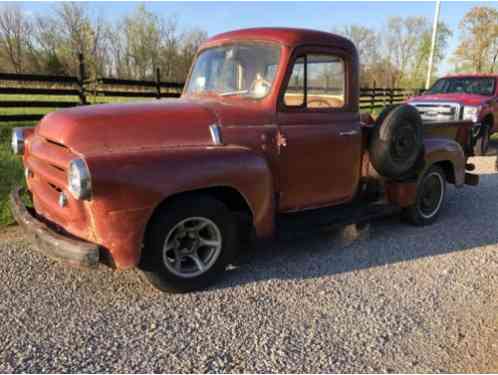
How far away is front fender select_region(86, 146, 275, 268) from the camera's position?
271 cm

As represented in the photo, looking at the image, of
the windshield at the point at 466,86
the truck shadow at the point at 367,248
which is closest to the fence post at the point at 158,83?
the windshield at the point at 466,86

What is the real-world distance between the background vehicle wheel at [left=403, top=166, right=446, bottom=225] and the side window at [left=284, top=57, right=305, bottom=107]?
2.04 m

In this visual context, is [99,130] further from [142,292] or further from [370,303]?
[370,303]

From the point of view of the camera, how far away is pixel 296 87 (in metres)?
3.75

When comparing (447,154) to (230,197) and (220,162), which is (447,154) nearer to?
(230,197)

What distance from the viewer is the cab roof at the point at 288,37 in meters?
3.73

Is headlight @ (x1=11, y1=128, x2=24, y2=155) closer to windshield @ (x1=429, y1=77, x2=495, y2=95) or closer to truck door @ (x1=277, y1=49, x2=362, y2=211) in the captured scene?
truck door @ (x1=277, y1=49, x2=362, y2=211)

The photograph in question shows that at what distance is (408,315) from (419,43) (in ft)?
154

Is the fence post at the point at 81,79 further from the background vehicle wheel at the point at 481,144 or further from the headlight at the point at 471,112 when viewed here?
the background vehicle wheel at the point at 481,144

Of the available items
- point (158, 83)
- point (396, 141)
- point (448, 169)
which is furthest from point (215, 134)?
point (158, 83)

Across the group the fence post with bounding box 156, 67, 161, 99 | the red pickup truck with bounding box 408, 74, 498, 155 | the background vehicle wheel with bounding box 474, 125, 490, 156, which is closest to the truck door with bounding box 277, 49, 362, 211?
the red pickup truck with bounding box 408, 74, 498, 155

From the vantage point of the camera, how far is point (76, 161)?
8.73ft

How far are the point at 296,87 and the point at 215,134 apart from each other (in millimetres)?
966

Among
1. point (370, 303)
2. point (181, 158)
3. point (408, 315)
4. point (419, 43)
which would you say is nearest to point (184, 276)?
point (181, 158)
